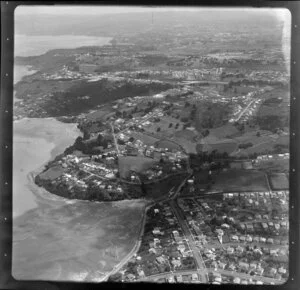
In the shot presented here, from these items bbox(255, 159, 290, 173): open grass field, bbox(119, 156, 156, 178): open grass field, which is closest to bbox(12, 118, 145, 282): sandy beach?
bbox(119, 156, 156, 178): open grass field

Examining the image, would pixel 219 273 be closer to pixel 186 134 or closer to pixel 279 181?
pixel 279 181

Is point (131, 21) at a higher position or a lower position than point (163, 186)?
higher

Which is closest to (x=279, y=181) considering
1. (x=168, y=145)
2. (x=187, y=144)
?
(x=187, y=144)

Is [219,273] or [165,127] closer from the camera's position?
[219,273]

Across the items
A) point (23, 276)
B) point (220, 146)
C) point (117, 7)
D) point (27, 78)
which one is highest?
point (117, 7)

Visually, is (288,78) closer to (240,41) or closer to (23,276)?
(240,41)

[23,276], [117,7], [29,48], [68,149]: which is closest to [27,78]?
[29,48]
